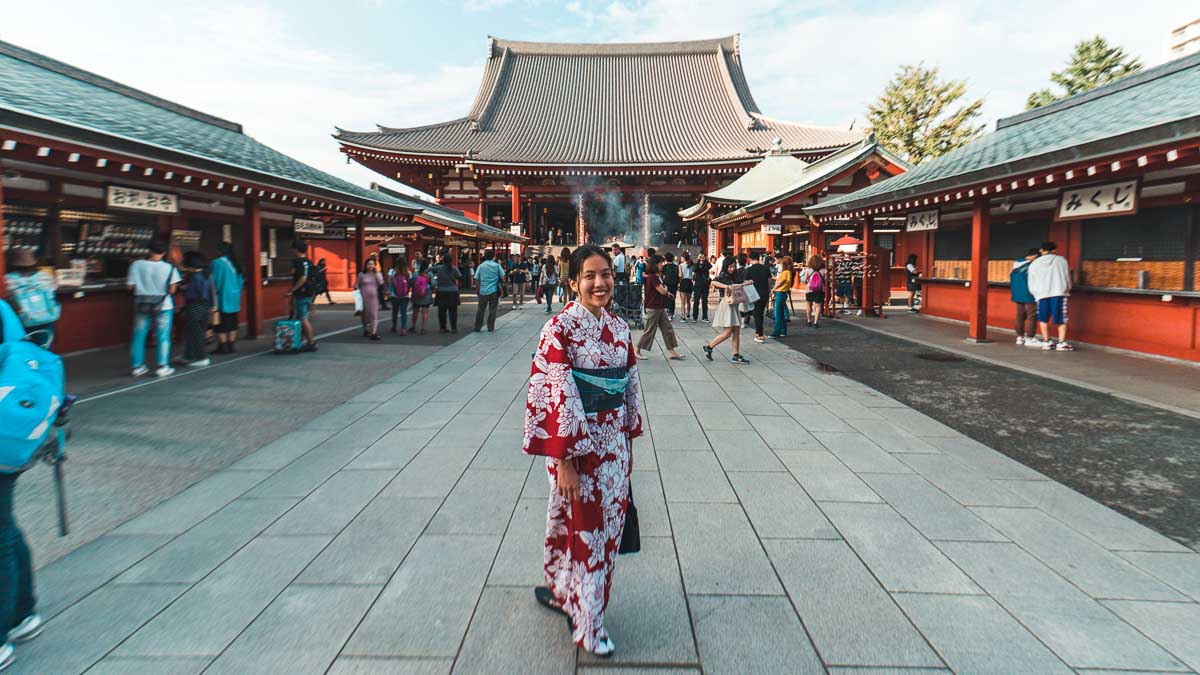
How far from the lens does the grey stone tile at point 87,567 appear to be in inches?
110

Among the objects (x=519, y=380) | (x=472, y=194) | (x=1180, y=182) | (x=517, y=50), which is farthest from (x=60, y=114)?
(x=517, y=50)

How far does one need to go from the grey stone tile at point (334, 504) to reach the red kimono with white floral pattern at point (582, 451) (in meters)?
1.74

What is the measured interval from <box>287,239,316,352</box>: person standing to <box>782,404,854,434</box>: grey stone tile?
7.05m

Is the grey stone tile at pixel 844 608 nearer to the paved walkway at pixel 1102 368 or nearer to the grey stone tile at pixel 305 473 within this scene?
the grey stone tile at pixel 305 473

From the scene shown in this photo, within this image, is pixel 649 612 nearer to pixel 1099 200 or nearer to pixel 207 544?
pixel 207 544

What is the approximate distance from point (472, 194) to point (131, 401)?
74.8 feet

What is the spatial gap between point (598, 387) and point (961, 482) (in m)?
3.21

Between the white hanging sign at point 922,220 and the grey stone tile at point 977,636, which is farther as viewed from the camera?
the white hanging sign at point 922,220

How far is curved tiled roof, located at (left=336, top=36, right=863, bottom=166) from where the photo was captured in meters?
26.5

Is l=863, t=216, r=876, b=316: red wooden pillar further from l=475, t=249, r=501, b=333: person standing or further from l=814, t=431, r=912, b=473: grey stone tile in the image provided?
l=814, t=431, r=912, b=473: grey stone tile

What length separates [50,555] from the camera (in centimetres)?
320

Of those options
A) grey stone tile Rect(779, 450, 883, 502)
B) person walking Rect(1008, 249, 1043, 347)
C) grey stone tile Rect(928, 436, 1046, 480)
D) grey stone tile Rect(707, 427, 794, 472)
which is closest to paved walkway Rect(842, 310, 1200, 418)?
person walking Rect(1008, 249, 1043, 347)

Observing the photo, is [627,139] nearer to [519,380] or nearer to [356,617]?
[519,380]

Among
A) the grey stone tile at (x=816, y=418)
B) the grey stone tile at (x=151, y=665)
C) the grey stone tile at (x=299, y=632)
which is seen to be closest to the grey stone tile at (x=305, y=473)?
the grey stone tile at (x=299, y=632)
